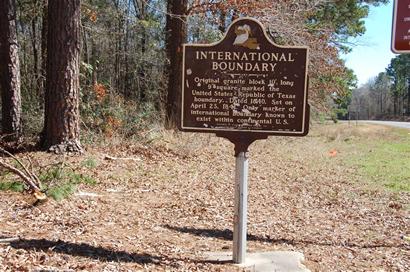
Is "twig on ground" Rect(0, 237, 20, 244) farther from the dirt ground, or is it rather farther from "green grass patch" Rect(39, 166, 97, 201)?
"green grass patch" Rect(39, 166, 97, 201)

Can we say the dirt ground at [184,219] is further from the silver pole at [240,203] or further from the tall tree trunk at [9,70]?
the tall tree trunk at [9,70]

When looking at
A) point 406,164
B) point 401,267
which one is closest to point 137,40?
point 406,164

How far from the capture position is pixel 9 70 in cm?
1117

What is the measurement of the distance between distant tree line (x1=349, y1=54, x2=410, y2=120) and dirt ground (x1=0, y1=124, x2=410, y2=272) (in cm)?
7258

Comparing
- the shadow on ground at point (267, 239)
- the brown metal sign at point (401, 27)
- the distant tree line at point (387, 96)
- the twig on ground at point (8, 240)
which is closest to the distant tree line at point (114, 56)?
the shadow on ground at point (267, 239)

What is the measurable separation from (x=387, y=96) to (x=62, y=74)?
10912cm

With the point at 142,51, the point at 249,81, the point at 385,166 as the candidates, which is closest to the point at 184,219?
the point at 249,81

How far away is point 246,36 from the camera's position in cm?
483

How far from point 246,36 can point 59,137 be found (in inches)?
239

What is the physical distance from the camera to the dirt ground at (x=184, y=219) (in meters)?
4.92

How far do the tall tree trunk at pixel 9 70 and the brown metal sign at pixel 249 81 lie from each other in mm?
7663

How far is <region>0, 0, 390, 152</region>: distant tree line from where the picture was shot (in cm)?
974

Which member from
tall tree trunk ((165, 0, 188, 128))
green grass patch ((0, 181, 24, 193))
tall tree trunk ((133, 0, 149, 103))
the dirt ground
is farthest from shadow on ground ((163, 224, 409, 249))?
tall tree trunk ((133, 0, 149, 103))

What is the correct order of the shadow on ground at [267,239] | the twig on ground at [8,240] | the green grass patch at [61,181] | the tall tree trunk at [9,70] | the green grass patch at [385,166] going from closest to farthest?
the twig on ground at [8,240] < the shadow on ground at [267,239] < the green grass patch at [61,181] < the tall tree trunk at [9,70] < the green grass patch at [385,166]
